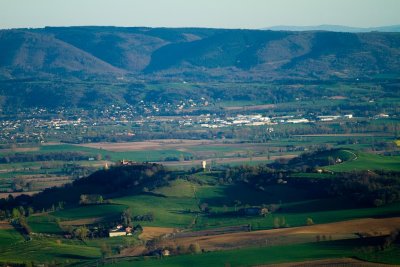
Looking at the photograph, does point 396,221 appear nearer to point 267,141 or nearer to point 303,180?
point 303,180

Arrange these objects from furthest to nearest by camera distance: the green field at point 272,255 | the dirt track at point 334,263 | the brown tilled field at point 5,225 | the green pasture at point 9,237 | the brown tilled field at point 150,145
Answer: the brown tilled field at point 150,145 < the brown tilled field at point 5,225 < the green pasture at point 9,237 < the green field at point 272,255 < the dirt track at point 334,263

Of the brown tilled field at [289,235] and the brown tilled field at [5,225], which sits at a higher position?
the brown tilled field at [289,235]

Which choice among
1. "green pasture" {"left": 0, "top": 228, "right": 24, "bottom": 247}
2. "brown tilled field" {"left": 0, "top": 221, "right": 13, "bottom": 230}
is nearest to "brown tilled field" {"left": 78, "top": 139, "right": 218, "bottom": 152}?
"brown tilled field" {"left": 0, "top": 221, "right": 13, "bottom": 230}

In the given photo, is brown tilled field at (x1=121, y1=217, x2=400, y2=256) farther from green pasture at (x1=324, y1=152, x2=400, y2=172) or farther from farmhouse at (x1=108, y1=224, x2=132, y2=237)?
green pasture at (x1=324, y1=152, x2=400, y2=172)

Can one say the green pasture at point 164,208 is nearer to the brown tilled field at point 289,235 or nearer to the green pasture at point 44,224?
the green pasture at point 44,224

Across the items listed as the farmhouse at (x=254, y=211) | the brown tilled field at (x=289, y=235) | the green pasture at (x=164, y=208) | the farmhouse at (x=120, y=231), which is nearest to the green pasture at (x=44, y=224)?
the farmhouse at (x=120, y=231)

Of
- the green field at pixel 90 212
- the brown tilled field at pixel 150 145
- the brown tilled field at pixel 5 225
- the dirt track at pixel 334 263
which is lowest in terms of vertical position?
the brown tilled field at pixel 150 145

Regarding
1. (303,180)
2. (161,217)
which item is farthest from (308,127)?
(161,217)

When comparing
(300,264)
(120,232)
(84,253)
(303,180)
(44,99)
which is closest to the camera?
(300,264)

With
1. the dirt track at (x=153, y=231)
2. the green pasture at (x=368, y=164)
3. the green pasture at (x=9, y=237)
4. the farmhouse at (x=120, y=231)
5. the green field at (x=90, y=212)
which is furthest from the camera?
the green pasture at (x=368, y=164)

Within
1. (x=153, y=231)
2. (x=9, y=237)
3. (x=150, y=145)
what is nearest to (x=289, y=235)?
(x=153, y=231)

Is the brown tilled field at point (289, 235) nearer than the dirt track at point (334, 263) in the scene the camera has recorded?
No
